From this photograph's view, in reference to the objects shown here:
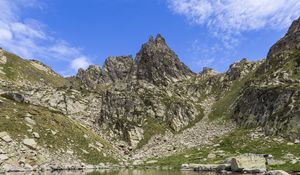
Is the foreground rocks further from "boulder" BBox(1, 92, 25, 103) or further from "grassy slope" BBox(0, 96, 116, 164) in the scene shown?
"boulder" BBox(1, 92, 25, 103)

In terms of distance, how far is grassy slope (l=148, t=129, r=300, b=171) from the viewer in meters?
95.8

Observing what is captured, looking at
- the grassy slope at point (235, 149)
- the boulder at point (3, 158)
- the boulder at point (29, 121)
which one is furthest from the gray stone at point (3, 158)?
the grassy slope at point (235, 149)

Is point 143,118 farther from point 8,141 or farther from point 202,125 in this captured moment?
point 8,141

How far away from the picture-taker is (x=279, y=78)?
14475 centimetres

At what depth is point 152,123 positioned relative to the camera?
15400 centimetres

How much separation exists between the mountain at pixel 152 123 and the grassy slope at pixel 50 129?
0.22 m

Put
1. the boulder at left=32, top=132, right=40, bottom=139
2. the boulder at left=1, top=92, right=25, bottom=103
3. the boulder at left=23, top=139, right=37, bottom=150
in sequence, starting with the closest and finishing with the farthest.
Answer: the boulder at left=23, top=139, right=37, bottom=150
the boulder at left=32, top=132, right=40, bottom=139
the boulder at left=1, top=92, right=25, bottom=103

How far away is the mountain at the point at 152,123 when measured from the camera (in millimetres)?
99581

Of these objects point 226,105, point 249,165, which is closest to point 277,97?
point 226,105

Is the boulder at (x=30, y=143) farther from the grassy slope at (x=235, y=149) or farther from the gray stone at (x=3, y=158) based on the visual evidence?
the grassy slope at (x=235, y=149)

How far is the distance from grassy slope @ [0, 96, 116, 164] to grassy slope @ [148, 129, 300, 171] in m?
21.2

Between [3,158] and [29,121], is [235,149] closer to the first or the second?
[29,121]

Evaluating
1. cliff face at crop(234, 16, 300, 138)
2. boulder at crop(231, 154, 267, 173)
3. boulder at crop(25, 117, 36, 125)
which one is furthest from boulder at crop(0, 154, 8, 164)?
cliff face at crop(234, 16, 300, 138)

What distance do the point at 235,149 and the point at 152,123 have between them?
51.0 metres
